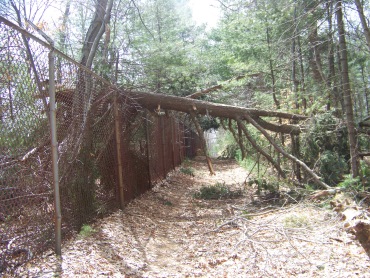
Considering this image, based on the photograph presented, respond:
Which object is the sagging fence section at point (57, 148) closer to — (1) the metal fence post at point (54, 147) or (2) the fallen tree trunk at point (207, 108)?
(1) the metal fence post at point (54, 147)

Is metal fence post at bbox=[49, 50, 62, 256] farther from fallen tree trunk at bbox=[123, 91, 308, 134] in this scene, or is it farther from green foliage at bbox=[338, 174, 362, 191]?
green foliage at bbox=[338, 174, 362, 191]

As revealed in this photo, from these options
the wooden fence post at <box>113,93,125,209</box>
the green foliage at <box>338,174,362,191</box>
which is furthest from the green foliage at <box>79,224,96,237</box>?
the green foliage at <box>338,174,362,191</box>

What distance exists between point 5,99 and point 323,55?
1103cm

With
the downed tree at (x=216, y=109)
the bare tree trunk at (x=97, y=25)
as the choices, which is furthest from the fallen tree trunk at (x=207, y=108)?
the bare tree trunk at (x=97, y=25)

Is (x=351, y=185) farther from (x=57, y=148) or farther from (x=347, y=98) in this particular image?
(x=57, y=148)

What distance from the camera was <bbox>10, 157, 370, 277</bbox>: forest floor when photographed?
3.56 metres

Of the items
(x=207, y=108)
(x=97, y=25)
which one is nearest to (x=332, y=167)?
(x=207, y=108)

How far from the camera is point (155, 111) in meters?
8.80

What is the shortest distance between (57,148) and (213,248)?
8.16 feet

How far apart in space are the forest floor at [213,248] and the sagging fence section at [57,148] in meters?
0.33

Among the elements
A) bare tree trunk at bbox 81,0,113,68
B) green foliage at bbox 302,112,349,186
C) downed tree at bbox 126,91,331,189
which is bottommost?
green foliage at bbox 302,112,349,186

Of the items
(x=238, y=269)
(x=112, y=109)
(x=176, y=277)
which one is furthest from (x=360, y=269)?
(x=112, y=109)

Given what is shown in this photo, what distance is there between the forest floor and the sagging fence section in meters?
0.33

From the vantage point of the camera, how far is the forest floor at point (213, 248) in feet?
11.7
